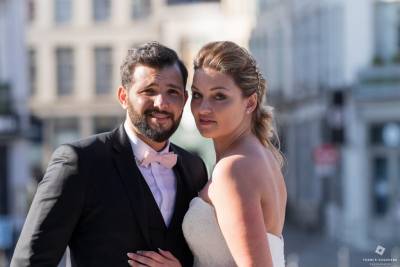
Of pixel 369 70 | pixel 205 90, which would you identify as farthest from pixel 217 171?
pixel 369 70

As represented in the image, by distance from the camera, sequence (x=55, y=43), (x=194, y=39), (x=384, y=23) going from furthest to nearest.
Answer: (x=55, y=43)
(x=194, y=39)
(x=384, y=23)

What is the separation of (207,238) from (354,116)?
102 feet

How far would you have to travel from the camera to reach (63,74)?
55.7 meters

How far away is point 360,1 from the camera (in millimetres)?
34688

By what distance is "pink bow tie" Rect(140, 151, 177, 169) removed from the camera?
4758mm


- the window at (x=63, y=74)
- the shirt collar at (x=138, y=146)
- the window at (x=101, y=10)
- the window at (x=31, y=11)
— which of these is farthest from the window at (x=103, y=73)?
the shirt collar at (x=138, y=146)

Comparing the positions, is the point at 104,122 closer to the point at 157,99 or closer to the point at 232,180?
the point at 157,99

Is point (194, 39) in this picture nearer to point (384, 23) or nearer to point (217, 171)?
point (384, 23)

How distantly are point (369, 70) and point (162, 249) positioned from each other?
3027cm

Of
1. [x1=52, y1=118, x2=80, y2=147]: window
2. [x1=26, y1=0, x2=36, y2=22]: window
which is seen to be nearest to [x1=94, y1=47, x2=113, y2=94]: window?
[x1=52, y1=118, x2=80, y2=147]: window

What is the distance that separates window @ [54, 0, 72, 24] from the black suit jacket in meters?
51.9

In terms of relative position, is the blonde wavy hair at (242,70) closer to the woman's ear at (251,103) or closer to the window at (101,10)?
Result: the woman's ear at (251,103)

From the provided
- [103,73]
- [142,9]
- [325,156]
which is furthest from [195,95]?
[142,9]

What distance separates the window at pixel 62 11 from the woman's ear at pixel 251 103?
5180 cm
